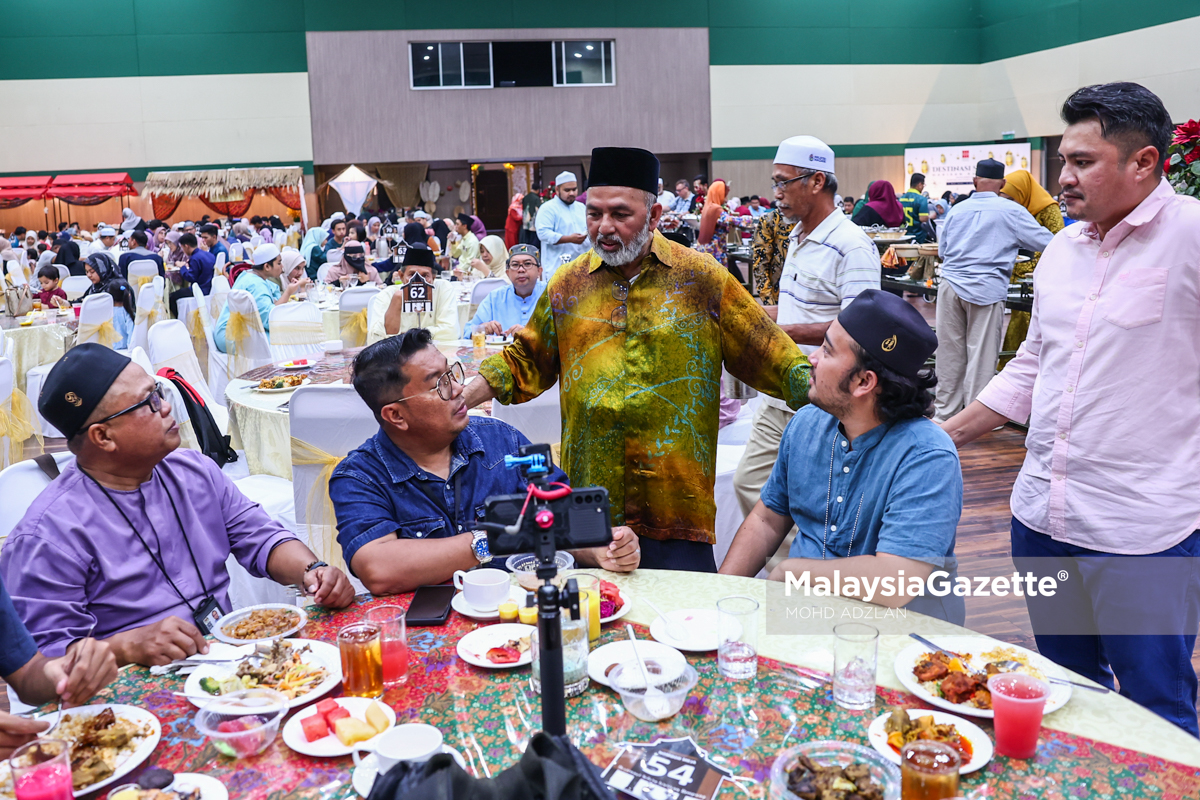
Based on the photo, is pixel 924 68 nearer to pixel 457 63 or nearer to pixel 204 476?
pixel 457 63

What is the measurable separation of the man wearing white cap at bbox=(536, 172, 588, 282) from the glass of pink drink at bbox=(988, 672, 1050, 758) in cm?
735

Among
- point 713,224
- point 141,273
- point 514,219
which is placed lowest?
point 141,273

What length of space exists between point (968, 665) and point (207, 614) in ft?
4.94

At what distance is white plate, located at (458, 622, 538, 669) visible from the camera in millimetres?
1566

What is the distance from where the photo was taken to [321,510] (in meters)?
3.13

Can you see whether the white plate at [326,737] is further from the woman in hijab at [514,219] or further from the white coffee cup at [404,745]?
the woman in hijab at [514,219]

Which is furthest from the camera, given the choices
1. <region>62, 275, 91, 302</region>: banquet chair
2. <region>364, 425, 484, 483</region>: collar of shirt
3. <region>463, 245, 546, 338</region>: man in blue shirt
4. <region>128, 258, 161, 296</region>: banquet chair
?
<region>62, 275, 91, 302</region>: banquet chair

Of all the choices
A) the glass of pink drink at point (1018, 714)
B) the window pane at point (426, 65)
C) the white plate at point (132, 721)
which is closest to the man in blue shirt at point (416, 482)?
the white plate at point (132, 721)

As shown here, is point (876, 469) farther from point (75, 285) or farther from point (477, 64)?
point (477, 64)

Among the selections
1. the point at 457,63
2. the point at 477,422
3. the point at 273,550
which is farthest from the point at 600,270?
the point at 457,63

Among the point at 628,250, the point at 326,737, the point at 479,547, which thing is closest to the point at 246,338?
the point at 628,250

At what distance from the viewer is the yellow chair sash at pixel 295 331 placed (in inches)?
237

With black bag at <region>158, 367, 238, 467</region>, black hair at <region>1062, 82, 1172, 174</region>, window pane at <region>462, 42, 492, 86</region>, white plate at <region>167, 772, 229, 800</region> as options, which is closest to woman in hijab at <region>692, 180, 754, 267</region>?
black bag at <region>158, 367, 238, 467</region>

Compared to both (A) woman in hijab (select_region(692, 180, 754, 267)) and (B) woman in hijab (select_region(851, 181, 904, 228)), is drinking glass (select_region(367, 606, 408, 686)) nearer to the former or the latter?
(A) woman in hijab (select_region(692, 180, 754, 267))
